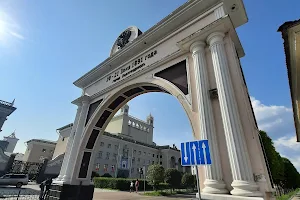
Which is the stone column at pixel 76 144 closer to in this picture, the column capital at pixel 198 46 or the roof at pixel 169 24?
the roof at pixel 169 24

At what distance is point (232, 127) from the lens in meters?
4.68

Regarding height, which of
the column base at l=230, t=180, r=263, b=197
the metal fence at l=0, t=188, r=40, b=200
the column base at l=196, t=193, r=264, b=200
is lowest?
the metal fence at l=0, t=188, r=40, b=200

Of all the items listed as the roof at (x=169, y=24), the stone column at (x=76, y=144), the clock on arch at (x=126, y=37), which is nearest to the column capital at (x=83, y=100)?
the stone column at (x=76, y=144)

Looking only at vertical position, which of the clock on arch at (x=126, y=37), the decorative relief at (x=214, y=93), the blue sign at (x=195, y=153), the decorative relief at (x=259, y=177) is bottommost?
the decorative relief at (x=259, y=177)

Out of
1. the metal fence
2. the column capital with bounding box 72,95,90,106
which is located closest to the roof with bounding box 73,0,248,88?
the column capital with bounding box 72,95,90,106

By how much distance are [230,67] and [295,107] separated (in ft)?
10.2

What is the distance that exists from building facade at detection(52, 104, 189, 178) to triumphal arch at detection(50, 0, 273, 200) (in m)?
23.0

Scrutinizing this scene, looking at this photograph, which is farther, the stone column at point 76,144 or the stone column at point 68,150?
the stone column at point 68,150

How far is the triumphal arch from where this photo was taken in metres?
4.50

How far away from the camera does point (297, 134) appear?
9.79 m

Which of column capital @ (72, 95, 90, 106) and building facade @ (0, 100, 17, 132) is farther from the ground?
building facade @ (0, 100, 17, 132)

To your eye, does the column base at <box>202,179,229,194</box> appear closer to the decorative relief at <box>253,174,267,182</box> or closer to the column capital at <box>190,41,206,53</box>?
the decorative relief at <box>253,174,267,182</box>

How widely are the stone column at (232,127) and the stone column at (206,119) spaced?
1.22ft

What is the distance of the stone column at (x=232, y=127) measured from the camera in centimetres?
407
